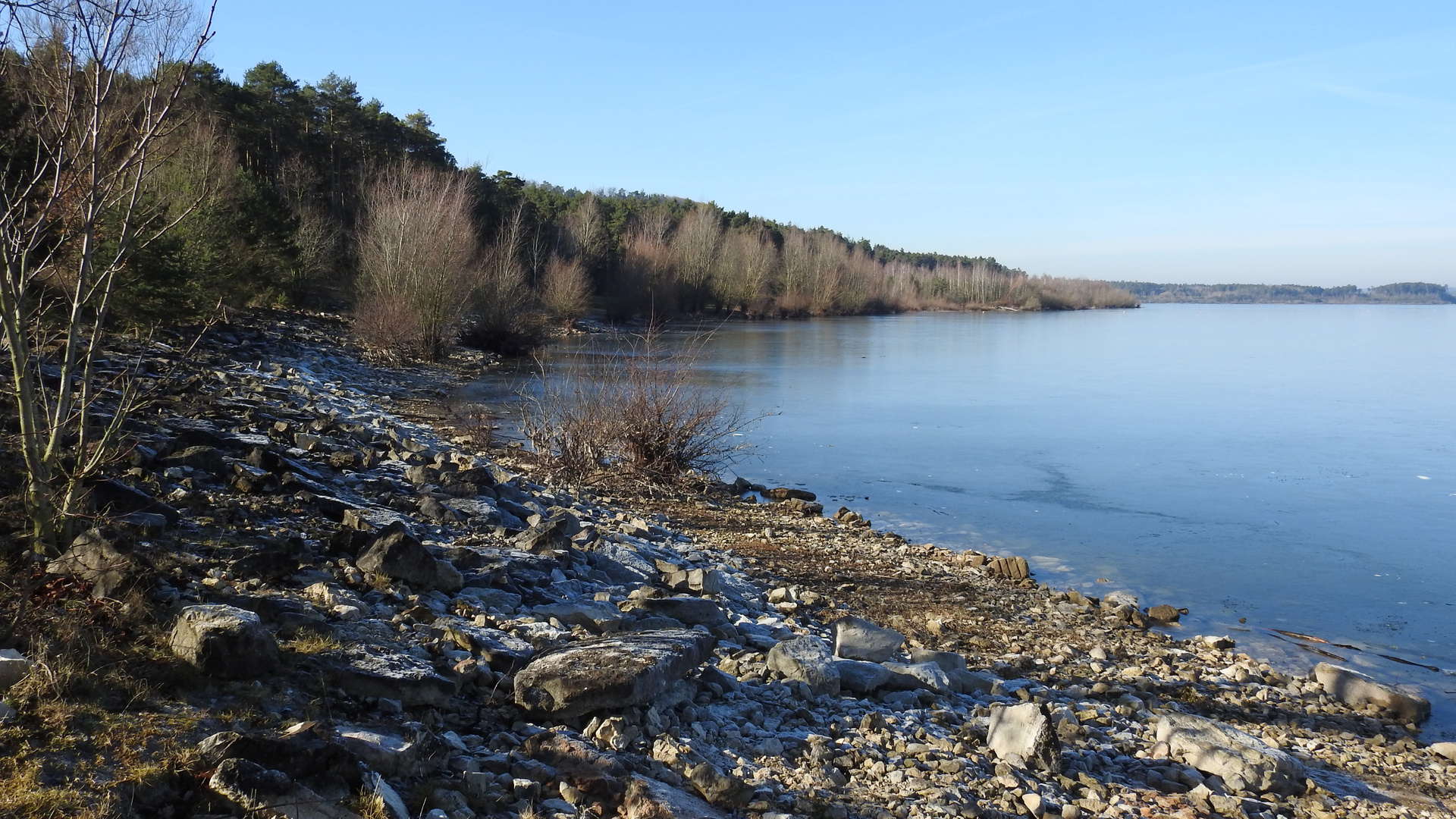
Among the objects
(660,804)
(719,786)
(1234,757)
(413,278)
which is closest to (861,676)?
(719,786)

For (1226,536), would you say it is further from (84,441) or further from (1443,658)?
(84,441)

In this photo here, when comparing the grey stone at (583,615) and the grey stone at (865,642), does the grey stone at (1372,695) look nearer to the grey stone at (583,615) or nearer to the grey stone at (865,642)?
the grey stone at (865,642)

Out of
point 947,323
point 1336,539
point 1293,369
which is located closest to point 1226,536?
point 1336,539

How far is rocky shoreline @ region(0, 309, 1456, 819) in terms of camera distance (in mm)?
3279

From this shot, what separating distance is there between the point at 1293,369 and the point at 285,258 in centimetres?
2966

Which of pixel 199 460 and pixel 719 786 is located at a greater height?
pixel 199 460

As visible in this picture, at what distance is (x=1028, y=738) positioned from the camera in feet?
13.7

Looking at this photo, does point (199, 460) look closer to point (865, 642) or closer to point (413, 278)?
point (865, 642)

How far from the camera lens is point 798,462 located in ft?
44.4

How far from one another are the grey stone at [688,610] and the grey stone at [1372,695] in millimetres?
3858

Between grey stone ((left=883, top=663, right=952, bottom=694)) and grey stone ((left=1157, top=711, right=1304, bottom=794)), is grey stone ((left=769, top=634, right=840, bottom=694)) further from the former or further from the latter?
grey stone ((left=1157, top=711, right=1304, bottom=794))

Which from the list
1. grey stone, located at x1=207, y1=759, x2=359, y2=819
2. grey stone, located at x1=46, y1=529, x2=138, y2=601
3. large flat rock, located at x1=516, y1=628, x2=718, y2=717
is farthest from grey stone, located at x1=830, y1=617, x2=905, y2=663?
grey stone, located at x1=46, y1=529, x2=138, y2=601

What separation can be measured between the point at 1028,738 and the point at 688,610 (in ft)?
6.90

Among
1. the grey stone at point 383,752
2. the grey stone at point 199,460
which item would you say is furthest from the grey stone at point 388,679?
the grey stone at point 199,460
